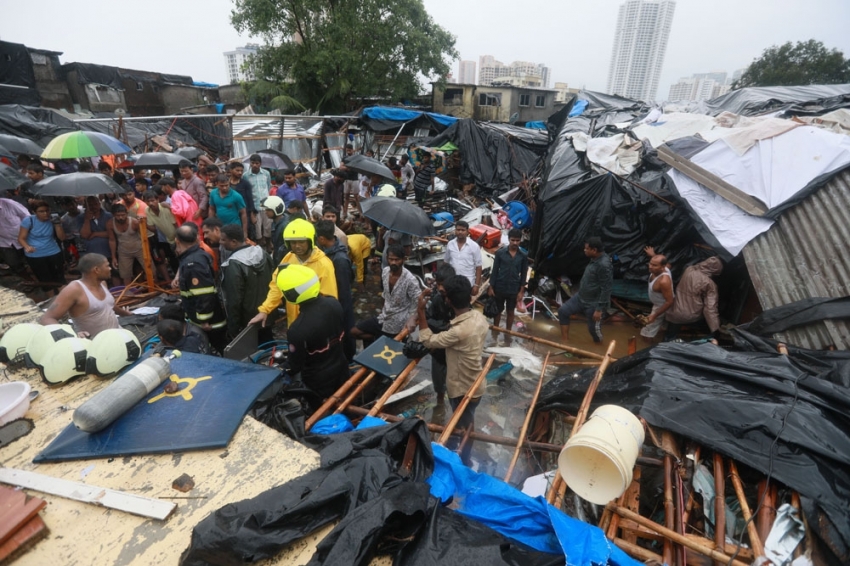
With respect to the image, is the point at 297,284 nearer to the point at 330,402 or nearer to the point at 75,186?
the point at 330,402

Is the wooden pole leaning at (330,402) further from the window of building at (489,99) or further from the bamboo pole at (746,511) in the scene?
the window of building at (489,99)

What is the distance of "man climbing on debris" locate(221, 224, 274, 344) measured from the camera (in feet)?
13.3

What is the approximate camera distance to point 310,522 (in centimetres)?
170

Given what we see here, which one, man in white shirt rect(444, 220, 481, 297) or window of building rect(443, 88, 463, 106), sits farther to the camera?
window of building rect(443, 88, 463, 106)

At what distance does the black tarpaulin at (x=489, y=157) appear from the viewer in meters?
13.4

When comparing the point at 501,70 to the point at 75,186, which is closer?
the point at 75,186

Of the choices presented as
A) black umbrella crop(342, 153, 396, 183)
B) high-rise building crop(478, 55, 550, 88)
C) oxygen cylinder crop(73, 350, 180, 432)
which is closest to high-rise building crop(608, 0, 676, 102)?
high-rise building crop(478, 55, 550, 88)

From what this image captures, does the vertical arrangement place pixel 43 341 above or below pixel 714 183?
below

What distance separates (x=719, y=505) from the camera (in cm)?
203

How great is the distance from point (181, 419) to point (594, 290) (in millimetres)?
4959

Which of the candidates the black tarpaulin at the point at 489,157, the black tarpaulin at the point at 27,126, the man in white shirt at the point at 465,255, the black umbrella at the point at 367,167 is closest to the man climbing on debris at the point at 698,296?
the man in white shirt at the point at 465,255

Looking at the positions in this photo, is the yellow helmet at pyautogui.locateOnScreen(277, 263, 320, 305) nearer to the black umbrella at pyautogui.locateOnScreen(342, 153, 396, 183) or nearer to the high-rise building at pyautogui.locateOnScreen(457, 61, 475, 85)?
the black umbrella at pyautogui.locateOnScreen(342, 153, 396, 183)

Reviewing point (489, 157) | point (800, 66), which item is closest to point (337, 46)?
point (489, 157)

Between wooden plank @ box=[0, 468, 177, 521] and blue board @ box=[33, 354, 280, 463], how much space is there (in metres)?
0.12
